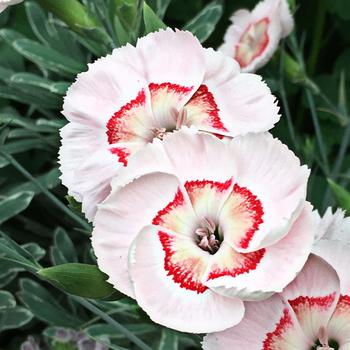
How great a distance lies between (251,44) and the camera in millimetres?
1341

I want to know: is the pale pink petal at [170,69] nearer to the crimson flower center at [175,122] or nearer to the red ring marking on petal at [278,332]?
the crimson flower center at [175,122]

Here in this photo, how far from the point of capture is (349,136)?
4.39 feet

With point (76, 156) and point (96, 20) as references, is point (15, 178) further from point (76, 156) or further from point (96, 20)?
point (76, 156)

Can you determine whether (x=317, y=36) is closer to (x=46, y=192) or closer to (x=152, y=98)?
(x=46, y=192)

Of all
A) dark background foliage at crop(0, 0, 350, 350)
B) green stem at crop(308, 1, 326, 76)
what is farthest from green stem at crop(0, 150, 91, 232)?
green stem at crop(308, 1, 326, 76)

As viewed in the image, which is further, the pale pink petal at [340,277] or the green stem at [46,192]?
the green stem at [46,192]

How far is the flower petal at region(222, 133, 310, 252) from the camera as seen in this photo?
0.64 meters

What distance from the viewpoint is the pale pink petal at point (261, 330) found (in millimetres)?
650

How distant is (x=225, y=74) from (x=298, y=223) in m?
0.19

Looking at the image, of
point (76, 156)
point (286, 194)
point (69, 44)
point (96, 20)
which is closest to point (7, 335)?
point (69, 44)

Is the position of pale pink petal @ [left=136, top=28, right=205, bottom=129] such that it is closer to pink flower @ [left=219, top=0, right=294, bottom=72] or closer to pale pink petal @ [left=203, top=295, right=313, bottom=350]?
pale pink petal @ [left=203, top=295, right=313, bottom=350]

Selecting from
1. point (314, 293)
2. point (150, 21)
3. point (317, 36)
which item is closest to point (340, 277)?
point (314, 293)

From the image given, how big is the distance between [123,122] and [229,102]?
11 cm

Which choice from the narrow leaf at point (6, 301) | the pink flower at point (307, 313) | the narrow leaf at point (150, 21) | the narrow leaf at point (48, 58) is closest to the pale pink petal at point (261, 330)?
the pink flower at point (307, 313)
